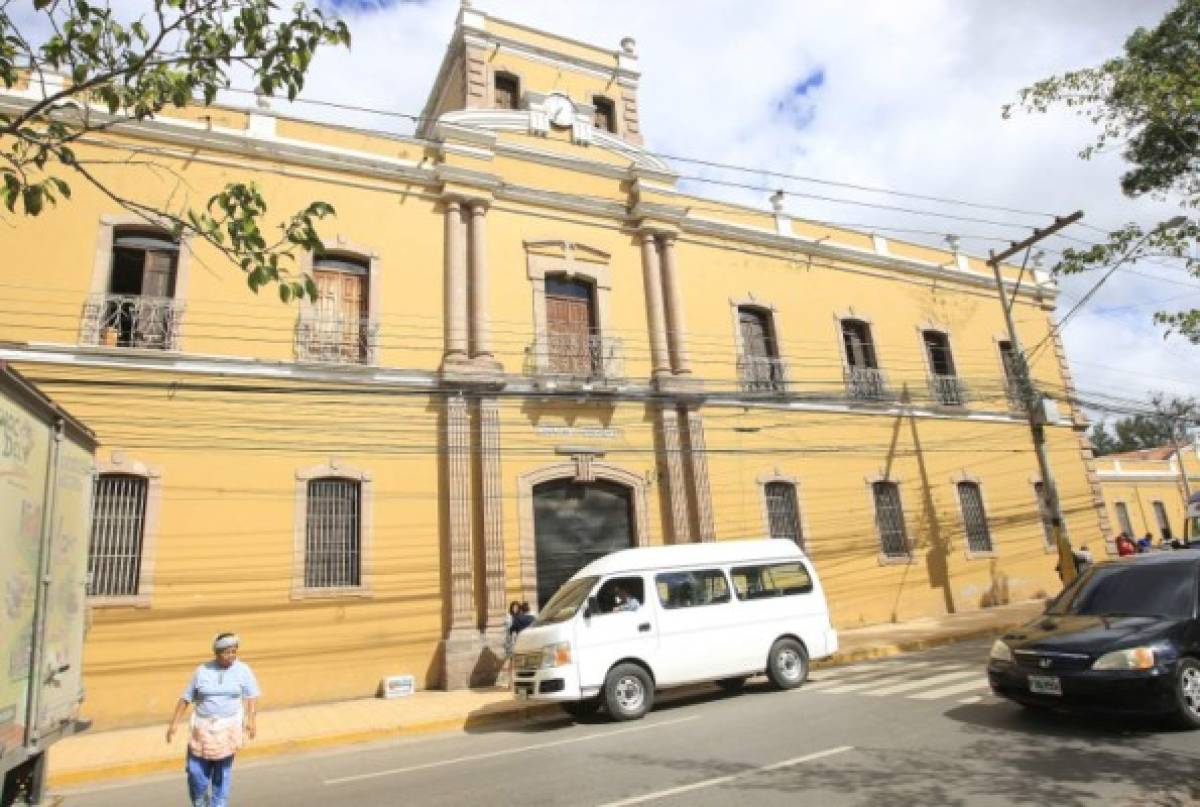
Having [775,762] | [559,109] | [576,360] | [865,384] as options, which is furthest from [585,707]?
[559,109]

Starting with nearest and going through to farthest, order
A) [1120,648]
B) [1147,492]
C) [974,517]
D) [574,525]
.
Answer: [1120,648], [574,525], [974,517], [1147,492]

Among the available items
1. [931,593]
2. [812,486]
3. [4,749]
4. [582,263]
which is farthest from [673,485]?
[4,749]

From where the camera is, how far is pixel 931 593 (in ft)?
58.9

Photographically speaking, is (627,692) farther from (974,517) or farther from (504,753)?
(974,517)

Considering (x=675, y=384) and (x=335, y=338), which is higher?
(x=335, y=338)

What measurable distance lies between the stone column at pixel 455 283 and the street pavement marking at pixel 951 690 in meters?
9.11

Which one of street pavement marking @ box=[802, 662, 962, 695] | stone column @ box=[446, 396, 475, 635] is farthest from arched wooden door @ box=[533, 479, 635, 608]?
street pavement marking @ box=[802, 662, 962, 695]

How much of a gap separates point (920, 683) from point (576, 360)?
8408mm

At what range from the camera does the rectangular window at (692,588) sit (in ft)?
32.6

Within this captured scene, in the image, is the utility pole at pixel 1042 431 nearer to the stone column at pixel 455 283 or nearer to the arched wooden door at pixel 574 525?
the arched wooden door at pixel 574 525

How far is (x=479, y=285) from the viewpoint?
14.2 metres

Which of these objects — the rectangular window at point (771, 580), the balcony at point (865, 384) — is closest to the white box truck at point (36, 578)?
the rectangular window at point (771, 580)

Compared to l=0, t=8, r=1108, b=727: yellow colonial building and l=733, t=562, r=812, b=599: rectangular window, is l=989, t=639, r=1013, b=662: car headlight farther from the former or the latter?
l=0, t=8, r=1108, b=727: yellow colonial building

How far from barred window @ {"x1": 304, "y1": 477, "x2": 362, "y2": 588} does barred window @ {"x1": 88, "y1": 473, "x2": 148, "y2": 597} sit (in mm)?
2366
